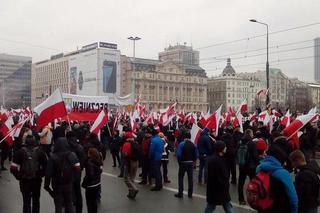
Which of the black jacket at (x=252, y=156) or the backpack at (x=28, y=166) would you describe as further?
the black jacket at (x=252, y=156)

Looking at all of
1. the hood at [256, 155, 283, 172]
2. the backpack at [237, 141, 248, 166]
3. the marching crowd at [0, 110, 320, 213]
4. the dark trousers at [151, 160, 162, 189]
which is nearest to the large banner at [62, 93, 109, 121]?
the marching crowd at [0, 110, 320, 213]

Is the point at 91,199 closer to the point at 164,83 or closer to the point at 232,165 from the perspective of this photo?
the point at 232,165

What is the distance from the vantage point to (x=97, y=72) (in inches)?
3947

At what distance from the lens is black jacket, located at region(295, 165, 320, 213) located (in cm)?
606

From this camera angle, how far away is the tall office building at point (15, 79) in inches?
4671

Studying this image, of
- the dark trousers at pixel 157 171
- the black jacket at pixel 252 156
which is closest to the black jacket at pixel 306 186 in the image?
the black jacket at pixel 252 156

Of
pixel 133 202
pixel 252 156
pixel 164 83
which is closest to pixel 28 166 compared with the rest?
pixel 133 202

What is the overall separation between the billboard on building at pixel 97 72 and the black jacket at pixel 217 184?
3651 inches

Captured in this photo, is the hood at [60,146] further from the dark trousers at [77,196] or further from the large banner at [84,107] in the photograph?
the large banner at [84,107]

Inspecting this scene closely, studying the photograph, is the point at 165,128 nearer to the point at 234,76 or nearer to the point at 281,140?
the point at 281,140

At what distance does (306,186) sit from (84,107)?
1410cm

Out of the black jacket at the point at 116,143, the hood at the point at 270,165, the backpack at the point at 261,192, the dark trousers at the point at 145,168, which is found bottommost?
the dark trousers at the point at 145,168

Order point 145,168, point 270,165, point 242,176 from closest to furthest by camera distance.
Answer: point 270,165
point 242,176
point 145,168

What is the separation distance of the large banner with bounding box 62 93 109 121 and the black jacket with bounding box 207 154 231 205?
1033cm
